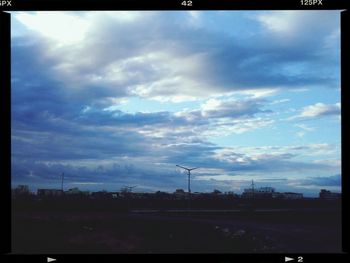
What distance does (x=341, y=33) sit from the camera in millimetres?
7457
